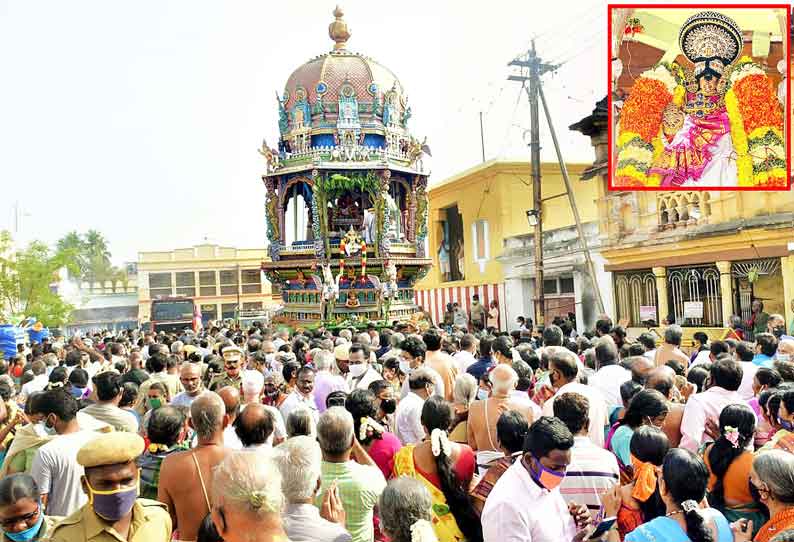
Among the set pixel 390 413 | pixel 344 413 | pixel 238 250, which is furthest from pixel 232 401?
pixel 238 250

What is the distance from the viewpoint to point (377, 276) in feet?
74.0

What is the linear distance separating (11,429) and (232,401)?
1870 millimetres

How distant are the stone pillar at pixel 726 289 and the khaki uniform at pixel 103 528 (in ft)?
44.4

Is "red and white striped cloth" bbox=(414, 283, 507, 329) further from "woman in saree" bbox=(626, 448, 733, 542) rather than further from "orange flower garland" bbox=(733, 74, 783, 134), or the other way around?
"woman in saree" bbox=(626, 448, 733, 542)

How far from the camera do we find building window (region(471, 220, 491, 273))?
28.1 meters

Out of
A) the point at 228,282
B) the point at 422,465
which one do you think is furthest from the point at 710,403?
the point at 228,282

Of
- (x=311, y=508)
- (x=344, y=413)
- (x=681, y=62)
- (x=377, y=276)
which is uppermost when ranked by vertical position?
(x=681, y=62)

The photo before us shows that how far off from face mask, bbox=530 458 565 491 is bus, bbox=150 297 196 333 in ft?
132

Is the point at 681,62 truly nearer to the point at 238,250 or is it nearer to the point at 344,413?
the point at 344,413

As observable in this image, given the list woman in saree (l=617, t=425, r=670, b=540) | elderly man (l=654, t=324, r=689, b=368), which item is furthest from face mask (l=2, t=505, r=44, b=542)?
elderly man (l=654, t=324, r=689, b=368)

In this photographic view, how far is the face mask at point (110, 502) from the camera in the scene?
9.82ft

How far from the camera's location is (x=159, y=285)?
55.7 metres

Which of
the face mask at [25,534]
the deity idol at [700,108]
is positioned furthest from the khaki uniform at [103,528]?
the deity idol at [700,108]

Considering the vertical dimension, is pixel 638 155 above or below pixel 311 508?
above
